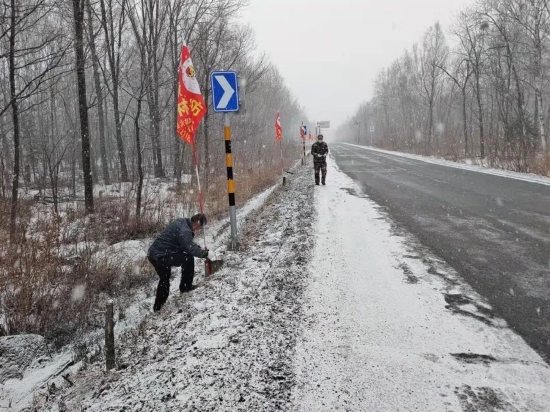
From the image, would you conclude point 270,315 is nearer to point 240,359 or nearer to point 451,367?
point 240,359

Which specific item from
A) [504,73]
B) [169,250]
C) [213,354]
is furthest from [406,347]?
[504,73]

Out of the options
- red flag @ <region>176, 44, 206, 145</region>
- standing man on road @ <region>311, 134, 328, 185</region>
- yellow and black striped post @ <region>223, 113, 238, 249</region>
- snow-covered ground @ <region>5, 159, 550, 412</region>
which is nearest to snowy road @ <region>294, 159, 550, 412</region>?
snow-covered ground @ <region>5, 159, 550, 412</region>

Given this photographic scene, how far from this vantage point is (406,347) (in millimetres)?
2984

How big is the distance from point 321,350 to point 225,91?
13.7ft

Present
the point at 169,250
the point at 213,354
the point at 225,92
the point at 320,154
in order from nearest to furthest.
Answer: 1. the point at 213,354
2. the point at 169,250
3. the point at 225,92
4. the point at 320,154

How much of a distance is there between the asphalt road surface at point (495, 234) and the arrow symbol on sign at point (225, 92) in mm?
3896

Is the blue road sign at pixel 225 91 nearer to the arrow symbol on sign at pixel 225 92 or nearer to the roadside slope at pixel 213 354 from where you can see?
the arrow symbol on sign at pixel 225 92

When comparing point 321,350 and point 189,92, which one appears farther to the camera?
point 189,92

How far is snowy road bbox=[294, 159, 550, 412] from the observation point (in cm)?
239

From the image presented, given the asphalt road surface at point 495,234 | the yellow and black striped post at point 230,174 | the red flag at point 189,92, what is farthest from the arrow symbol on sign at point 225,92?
the asphalt road surface at point 495,234

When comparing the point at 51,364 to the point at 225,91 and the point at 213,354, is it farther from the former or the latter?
the point at 225,91

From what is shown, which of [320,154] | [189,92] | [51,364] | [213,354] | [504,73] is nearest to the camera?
[213,354]

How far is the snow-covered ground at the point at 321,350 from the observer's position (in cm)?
243

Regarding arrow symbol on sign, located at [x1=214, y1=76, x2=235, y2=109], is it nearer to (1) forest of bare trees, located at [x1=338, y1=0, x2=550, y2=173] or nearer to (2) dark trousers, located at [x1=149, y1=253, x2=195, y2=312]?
(2) dark trousers, located at [x1=149, y1=253, x2=195, y2=312]
